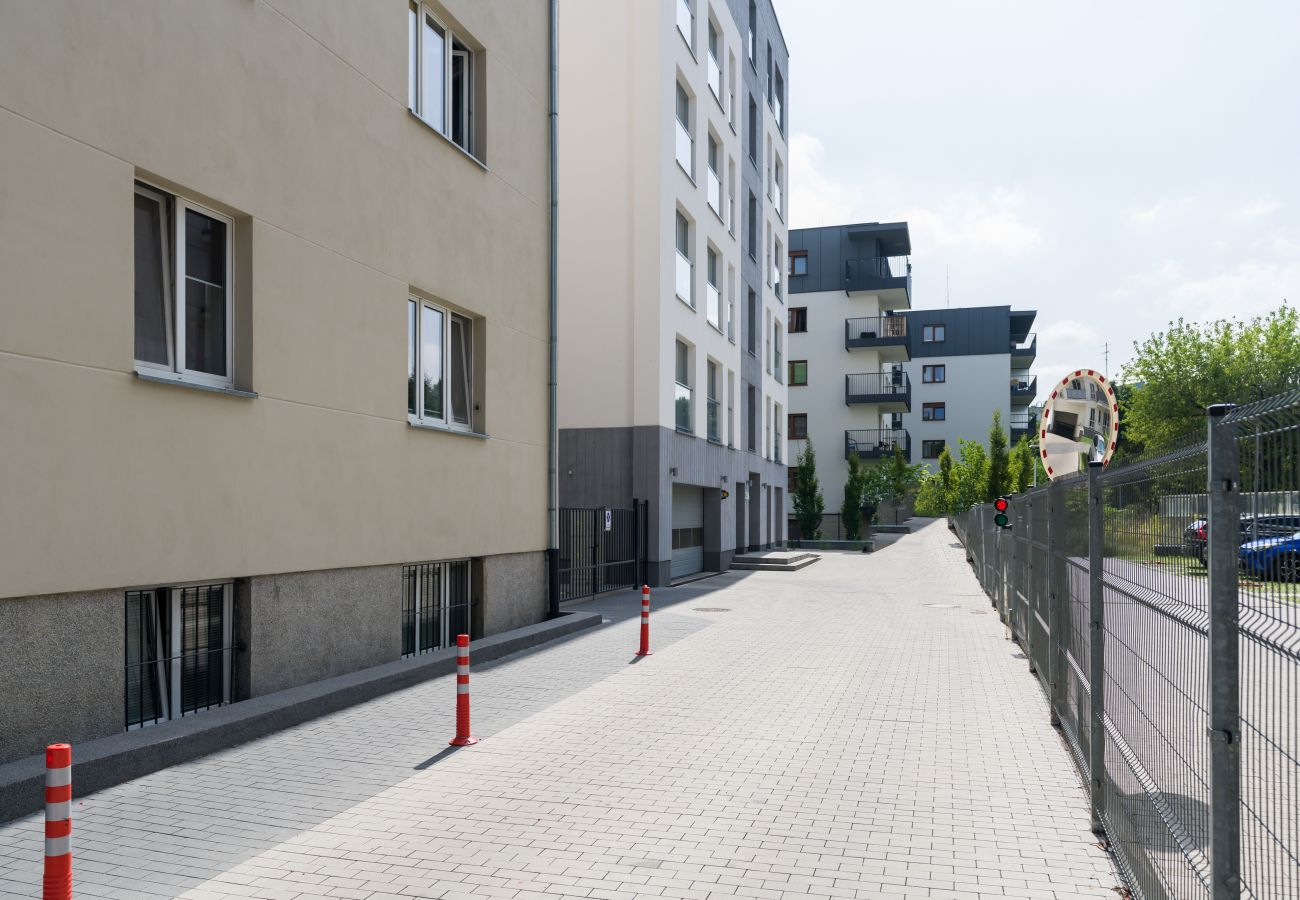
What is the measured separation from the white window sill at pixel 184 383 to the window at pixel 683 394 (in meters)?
16.7

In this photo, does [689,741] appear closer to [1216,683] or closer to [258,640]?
[258,640]

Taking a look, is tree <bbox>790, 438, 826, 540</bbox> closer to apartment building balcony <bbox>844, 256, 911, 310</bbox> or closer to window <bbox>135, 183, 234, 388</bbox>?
apartment building balcony <bbox>844, 256, 911, 310</bbox>

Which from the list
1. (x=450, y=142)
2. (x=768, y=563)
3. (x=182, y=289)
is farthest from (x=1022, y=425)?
(x=182, y=289)

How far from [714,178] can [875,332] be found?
1119 inches

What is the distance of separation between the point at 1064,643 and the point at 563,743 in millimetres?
4005

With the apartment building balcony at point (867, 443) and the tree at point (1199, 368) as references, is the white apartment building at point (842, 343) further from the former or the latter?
the tree at point (1199, 368)

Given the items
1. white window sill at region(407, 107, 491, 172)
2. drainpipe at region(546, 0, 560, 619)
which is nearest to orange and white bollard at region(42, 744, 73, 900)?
white window sill at region(407, 107, 491, 172)

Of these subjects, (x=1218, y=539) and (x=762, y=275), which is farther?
(x=762, y=275)

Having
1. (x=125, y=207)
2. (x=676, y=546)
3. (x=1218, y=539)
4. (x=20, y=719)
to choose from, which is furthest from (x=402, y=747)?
(x=676, y=546)

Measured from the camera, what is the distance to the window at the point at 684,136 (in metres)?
25.1

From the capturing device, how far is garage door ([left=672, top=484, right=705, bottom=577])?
87.5 feet

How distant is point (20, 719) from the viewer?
21.0 feet

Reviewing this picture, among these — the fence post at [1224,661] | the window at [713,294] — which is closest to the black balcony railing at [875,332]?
the window at [713,294]

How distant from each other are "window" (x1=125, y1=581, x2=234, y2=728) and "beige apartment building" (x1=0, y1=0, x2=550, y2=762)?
2 cm
